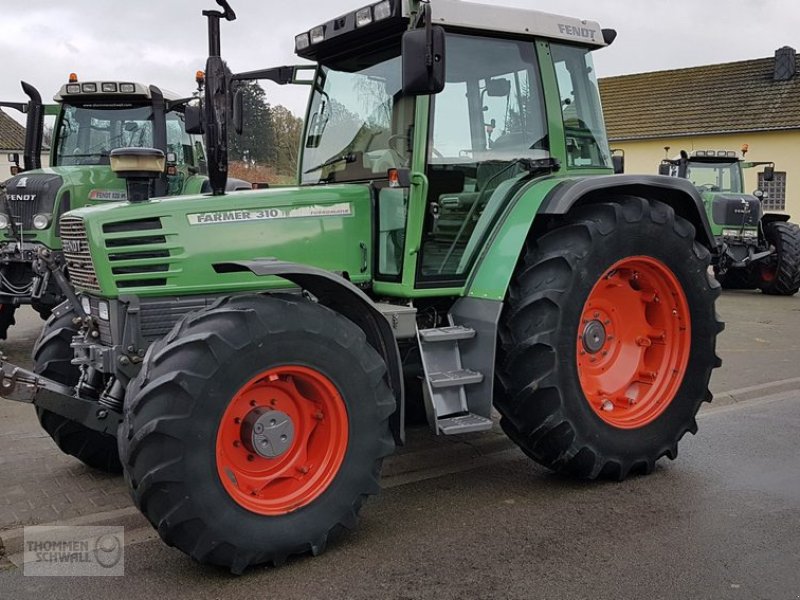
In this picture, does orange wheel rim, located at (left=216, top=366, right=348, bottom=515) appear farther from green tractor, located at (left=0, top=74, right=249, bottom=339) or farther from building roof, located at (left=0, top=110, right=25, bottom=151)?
building roof, located at (left=0, top=110, right=25, bottom=151)

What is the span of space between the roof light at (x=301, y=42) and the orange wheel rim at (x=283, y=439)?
2.20 metres

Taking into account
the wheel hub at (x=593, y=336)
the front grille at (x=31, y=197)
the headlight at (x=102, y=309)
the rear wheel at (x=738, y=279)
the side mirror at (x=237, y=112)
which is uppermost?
the side mirror at (x=237, y=112)

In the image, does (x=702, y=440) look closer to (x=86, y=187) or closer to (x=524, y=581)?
(x=524, y=581)

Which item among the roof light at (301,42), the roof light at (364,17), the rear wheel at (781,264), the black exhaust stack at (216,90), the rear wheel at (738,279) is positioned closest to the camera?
the black exhaust stack at (216,90)

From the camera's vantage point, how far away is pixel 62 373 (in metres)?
4.71

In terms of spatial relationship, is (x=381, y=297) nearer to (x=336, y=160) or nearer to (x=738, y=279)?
(x=336, y=160)

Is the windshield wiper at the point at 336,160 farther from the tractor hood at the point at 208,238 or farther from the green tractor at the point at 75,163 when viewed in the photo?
the green tractor at the point at 75,163

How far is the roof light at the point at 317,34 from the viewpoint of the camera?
15.5ft

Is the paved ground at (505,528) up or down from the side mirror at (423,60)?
down

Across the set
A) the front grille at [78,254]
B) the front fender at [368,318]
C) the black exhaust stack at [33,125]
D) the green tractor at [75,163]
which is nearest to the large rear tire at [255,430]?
the front fender at [368,318]

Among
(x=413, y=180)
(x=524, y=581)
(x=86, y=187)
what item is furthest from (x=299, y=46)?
(x=86, y=187)

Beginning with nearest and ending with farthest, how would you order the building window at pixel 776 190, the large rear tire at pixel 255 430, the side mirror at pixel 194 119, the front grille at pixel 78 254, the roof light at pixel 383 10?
the large rear tire at pixel 255 430, the front grille at pixel 78 254, the roof light at pixel 383 10, the side mirror at pixel 194 119, the building window at pixel 776 190

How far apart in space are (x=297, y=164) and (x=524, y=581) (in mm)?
2897

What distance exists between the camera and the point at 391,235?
448cm
